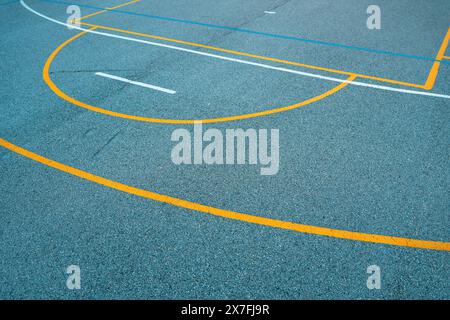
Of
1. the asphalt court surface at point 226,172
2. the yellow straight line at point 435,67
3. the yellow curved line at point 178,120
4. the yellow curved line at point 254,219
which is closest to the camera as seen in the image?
the asphalt court surface at point 226,172

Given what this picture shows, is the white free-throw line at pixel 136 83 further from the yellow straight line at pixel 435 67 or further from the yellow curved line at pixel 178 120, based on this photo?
the yellow straight line at pixel 435 67

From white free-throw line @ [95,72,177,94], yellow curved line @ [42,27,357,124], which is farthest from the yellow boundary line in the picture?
white free-throw line @ [95,72,177,94]

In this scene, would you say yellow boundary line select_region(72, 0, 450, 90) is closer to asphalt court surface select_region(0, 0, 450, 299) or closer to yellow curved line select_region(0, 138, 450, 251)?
asphalt court surface select_region(0, 0, 450, 299)

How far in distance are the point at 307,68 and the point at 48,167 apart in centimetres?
660

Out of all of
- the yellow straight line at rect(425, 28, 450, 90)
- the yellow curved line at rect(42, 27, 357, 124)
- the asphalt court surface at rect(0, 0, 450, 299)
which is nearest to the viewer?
the asphalt court surface at rect(0, 0, 450, 299)

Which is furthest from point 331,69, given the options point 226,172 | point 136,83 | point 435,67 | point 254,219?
point 254,219

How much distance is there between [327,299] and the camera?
407 cm

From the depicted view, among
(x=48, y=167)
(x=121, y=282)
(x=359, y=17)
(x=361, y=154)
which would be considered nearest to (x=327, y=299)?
(x=121, y=282)

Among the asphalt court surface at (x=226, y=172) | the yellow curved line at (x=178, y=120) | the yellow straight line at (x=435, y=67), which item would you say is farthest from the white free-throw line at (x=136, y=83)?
the yellow straight line at (x=435, y=67)

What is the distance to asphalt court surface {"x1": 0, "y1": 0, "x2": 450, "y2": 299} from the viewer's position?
4.37 m

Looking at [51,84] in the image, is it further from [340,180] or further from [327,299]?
[327,299]

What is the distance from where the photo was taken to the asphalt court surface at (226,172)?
14.3 ft

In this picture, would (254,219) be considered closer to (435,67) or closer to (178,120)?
(178,120)

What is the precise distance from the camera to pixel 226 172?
5914 mm
